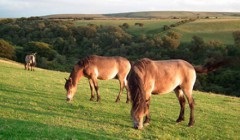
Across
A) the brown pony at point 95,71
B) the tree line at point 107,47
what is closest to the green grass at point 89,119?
the brown pony at point 95,71

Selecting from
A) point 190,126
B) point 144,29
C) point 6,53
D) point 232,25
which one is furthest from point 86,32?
point 190,126

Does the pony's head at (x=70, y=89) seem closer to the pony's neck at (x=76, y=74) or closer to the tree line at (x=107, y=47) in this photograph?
the pony's neck at (x=76, y=74)

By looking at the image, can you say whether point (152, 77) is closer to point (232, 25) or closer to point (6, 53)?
point (6, 53)

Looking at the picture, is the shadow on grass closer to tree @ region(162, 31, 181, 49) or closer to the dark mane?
the dark mane

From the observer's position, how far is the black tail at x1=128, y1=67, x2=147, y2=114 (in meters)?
11.1

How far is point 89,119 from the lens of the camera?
12.9m

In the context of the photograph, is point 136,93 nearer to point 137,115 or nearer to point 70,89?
point 137,115

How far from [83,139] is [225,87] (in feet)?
A: 129

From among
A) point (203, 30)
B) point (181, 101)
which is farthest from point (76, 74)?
point (203, 30)

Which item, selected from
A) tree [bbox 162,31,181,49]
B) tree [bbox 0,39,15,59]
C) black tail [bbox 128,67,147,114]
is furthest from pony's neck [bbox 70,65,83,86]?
tree [bbox 162,31,181,49]

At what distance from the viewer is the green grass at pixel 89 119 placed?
34.1 ft


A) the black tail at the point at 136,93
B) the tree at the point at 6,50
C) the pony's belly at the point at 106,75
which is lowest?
the tree at the point at 6,50

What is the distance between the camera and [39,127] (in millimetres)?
10469

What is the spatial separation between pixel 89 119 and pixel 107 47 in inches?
2453
